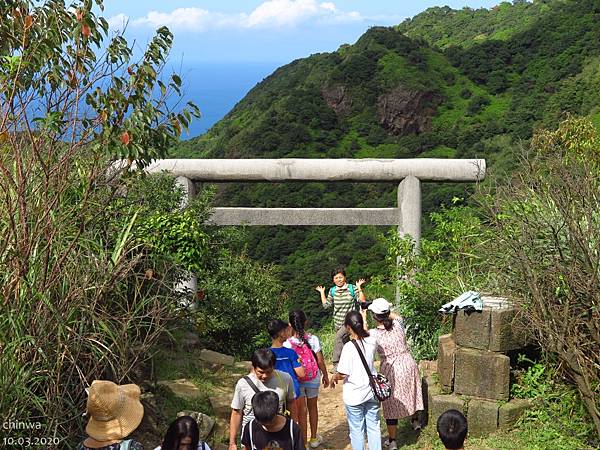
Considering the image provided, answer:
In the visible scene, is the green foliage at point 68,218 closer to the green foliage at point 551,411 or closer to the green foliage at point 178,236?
the green foliage at point 178,236

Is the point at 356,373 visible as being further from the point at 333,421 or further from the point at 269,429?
the point at 333,421

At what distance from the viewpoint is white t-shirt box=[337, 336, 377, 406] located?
5.60 meters

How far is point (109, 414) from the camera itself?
4012 mm

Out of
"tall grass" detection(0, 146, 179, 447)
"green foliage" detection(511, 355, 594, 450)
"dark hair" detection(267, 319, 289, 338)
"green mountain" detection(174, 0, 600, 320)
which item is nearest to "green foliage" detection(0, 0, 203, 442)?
"tall grass" detection(0, 146, 179, 447)

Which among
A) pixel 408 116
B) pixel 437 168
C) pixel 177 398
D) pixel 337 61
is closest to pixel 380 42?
pixel 337 61

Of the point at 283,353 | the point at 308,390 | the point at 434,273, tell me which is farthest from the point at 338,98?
the point at 283,353

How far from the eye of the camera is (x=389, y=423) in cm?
634

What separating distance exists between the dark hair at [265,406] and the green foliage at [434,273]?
3.54 meters

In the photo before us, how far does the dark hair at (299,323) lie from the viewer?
6023 millimetres

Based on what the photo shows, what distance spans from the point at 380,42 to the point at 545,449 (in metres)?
30.7

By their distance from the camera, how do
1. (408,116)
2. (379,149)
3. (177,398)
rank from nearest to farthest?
(177,398) → (379,149) → (408,116)

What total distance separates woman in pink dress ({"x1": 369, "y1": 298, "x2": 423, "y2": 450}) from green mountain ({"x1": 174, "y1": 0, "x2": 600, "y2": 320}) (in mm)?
9532

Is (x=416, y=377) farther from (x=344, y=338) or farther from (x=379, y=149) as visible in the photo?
(x=379, y=149)

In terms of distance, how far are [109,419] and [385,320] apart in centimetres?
266
